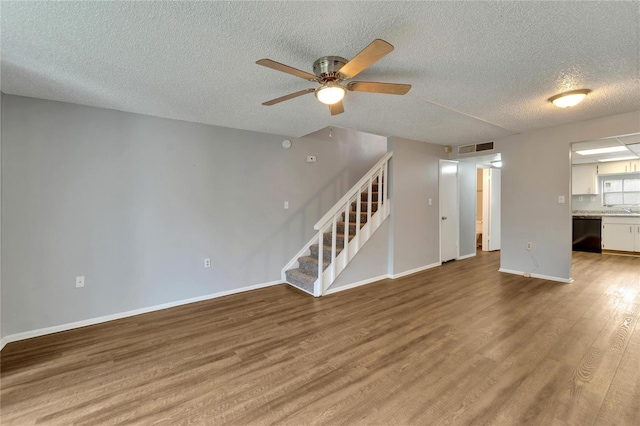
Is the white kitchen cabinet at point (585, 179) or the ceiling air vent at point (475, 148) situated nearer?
the ceiling air vent at point (475, 148)

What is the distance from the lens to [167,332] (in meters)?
2.58

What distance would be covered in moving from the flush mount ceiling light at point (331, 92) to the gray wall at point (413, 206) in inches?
97.5

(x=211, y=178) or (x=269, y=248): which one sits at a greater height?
(x=211, y=178)

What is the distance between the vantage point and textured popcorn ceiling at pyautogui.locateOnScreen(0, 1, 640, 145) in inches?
58.3

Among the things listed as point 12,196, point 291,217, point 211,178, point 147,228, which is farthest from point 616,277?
point 12,196

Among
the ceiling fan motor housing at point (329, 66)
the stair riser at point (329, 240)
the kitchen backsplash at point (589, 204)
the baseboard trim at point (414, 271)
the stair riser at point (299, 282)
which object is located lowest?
the baseboard trim at point (414, 271)

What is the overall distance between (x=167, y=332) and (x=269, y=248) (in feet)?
5.64

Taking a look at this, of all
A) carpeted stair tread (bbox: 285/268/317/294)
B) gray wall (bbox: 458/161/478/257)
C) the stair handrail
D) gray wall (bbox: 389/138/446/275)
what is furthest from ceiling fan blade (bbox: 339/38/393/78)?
gray wall (bbox: 458/161/478/257)

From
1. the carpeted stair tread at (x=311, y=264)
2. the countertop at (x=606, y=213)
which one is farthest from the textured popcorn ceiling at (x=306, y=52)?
the countertop at (x=606, y=213)

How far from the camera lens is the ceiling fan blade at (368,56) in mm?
1446

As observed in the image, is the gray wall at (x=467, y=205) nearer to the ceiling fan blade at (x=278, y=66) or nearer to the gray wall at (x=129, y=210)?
the gray wall at (x=129, y=210)

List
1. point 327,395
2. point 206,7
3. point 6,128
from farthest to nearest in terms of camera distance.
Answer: point 6,128 < point 327,395 < point 206,7

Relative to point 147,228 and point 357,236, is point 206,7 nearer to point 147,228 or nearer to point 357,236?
point 147,228

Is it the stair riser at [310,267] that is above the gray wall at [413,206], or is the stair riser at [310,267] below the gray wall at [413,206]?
below
